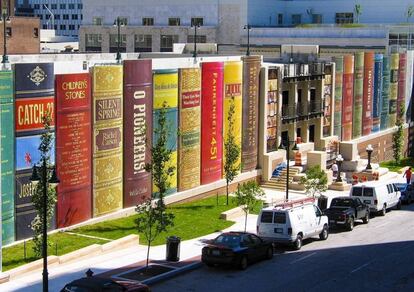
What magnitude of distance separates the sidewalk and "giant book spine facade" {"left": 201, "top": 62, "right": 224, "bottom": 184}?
11.0 m

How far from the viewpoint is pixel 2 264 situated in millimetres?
33500

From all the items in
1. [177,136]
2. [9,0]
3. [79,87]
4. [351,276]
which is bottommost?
[351,276]

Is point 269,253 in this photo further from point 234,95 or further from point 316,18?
point 316,18

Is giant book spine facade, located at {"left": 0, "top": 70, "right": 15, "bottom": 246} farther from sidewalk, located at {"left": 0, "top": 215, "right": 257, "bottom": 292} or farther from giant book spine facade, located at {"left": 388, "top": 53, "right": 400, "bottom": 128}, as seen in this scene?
giant book spine facade, located at {"left": 388, "top": 53, "right": 400, "bottom": 128}

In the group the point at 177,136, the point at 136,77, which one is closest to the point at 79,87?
the point at 136,77

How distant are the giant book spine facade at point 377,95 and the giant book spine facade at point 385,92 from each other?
87 centimetres

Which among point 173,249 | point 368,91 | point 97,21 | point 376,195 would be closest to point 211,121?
point 376,195

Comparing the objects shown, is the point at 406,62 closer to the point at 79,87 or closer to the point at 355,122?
the point at 355,122

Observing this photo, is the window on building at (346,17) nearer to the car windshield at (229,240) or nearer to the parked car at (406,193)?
the parked car at (406,193)

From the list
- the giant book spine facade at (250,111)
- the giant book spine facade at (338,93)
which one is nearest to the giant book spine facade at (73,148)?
the giant book spine facade at (250,111)

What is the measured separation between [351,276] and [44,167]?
1381 centimetres

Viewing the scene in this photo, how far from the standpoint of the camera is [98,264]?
34.6 m

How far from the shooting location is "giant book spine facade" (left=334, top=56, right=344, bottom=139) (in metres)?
69.1

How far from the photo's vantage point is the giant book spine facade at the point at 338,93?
227 feet
